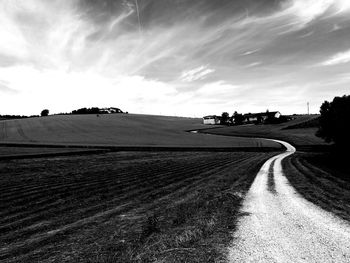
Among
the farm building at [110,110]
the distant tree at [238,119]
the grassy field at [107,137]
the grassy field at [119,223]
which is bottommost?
the grassy field at [119,223]

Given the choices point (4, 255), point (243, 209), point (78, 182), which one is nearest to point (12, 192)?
point (78, 182)

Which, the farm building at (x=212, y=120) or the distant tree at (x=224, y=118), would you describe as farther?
the farm building at (x=212, y=120)

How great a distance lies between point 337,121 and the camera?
131 ft

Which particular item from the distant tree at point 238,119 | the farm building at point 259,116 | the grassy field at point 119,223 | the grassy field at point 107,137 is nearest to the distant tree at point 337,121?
the grassy field at point 107,137

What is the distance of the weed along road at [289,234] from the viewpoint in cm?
471

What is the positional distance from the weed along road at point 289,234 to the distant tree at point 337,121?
36.4 metres

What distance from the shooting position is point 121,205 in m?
9.79

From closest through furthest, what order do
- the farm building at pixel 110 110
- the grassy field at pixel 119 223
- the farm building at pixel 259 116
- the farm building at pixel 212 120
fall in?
the grassy field at pixel 119 223 → the farm building at pixel 259 116 → the farm building at pixel 212 120 → the farm building at pixel 110 110

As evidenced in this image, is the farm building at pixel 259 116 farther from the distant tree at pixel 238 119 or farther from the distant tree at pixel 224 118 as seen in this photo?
the distant tree at pixel 224 118

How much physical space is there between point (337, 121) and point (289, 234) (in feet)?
135

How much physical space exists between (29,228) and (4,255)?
1891mm

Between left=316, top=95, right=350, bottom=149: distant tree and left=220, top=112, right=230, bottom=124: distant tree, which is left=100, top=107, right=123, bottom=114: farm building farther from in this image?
left=316, top=95, right=350, bottom=149: distant tree

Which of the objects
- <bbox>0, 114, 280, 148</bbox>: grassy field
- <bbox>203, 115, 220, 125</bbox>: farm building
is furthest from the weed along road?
<bbox>203, 115, 220, 125</bbox>: farm building

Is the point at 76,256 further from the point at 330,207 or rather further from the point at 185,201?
the point at 330,207
